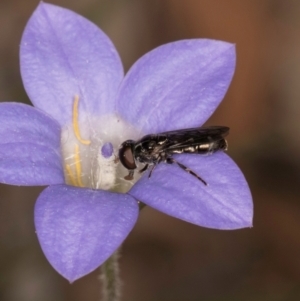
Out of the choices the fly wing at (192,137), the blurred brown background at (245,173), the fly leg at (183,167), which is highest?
the fly wing at (192,137)

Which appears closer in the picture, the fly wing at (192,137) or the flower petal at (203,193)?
the flower petal at (203,193)

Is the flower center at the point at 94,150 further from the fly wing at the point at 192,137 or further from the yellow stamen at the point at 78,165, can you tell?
the fly wing at the point at 192,137

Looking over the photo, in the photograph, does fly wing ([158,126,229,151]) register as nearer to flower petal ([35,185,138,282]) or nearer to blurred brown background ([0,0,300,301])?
flower petal ([35,185,138,282])

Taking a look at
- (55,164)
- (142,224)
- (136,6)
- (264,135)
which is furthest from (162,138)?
(136,6)

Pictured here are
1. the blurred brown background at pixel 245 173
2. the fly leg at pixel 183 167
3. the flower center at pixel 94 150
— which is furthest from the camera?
the blurred brown background at pixel 245 173

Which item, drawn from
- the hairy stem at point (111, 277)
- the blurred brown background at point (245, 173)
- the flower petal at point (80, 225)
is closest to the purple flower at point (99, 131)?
the flower petal at point (80, 225)

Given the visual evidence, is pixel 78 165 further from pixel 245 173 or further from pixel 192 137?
pixel 245 173

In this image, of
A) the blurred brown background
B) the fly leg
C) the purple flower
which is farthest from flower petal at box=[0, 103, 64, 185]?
the blurred brown background
